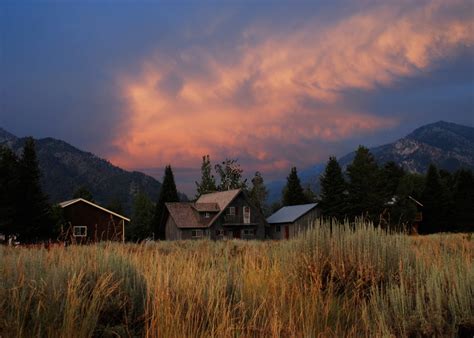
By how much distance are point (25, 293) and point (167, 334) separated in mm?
1721

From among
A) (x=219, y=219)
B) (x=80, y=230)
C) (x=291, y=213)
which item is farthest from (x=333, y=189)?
(x=80, y=230)

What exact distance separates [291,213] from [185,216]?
15.0 meters

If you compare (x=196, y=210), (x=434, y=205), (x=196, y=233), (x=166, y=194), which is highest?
(x=166, y=194)

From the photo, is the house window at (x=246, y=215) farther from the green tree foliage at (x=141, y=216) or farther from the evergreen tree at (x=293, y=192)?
the green tree foliage at (x=141, y=216)

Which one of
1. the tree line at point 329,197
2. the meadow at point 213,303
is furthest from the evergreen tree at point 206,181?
the meadow at point 213,303

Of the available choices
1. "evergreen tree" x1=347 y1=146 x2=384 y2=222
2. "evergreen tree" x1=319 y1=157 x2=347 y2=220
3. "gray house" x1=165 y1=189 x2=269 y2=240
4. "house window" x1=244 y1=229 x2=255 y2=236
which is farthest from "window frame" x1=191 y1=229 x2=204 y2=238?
"evergreen tree" x1=347 y1=146 x2=384 y2=222

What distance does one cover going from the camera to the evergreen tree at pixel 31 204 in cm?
4203

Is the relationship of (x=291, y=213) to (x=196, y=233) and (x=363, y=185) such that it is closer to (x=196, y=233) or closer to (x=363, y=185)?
(x=363, y=185)

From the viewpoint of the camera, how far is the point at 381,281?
8102 mm

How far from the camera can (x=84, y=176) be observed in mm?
135125

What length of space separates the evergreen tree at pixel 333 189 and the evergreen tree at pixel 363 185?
4.40 feet

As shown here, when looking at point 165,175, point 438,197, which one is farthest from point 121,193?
point 438,197

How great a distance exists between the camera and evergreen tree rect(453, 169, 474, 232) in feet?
222

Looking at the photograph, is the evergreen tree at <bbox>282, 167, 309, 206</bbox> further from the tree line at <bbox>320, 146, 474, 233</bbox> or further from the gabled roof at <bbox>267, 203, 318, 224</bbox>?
the tree line at <bbox>320, 146, 474, 233</bbox>
